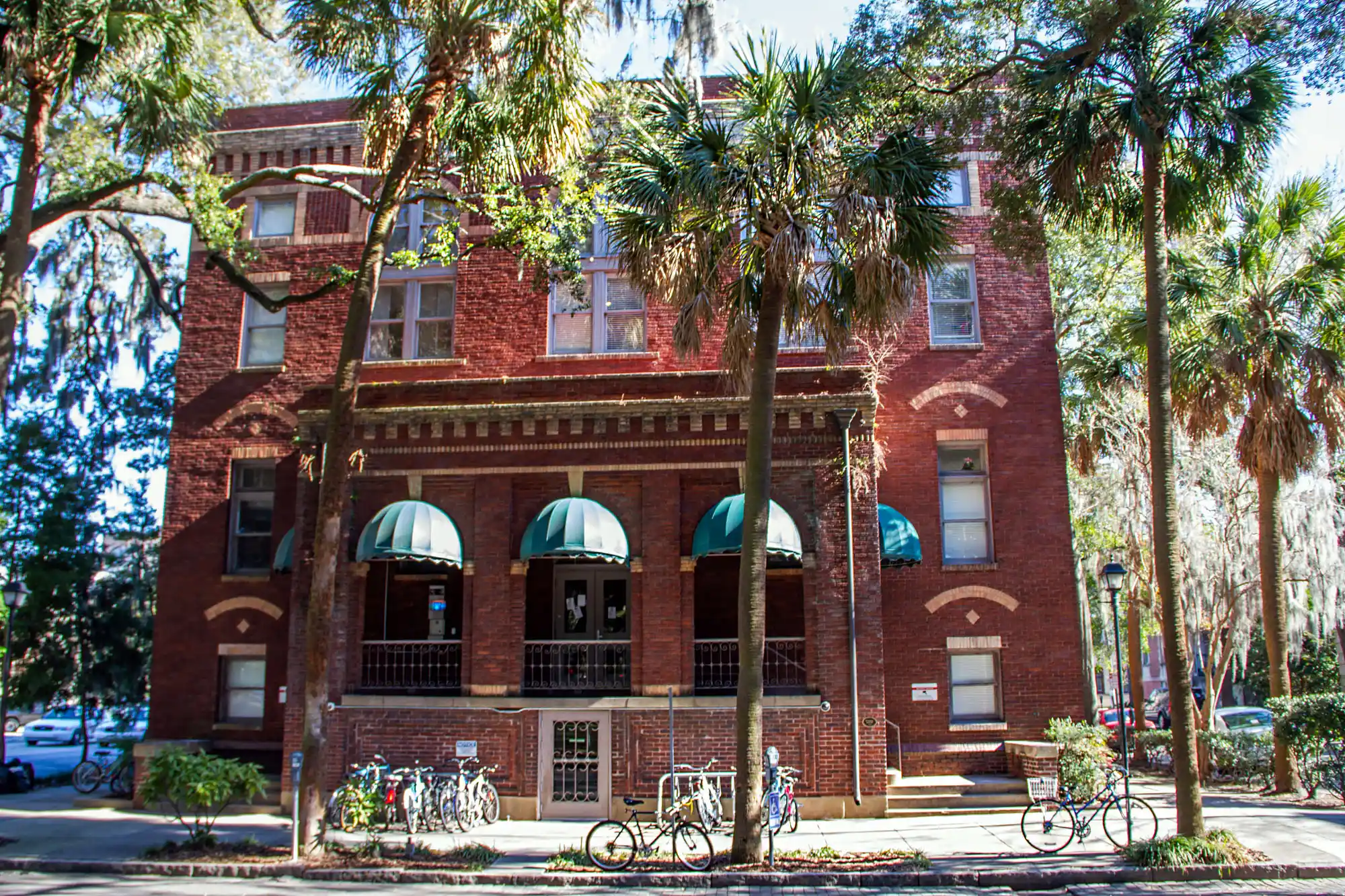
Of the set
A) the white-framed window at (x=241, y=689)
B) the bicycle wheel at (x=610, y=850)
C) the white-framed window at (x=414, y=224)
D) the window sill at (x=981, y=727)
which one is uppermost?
the white-framed window at (x=414, y=224)

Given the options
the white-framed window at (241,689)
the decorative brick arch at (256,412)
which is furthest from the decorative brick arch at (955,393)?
the white-framed window at (241,689)

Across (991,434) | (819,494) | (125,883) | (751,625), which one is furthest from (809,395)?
(125,883)

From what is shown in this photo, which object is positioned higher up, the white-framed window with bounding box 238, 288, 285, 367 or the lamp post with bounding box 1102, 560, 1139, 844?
the white-framed window with bounding box 238, 288, 285, 367

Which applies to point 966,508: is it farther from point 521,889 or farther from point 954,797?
point 521,889

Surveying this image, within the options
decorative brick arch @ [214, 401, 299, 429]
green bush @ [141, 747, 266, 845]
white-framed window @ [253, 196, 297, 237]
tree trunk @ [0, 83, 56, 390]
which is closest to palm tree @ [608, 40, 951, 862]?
green bush @ [141, 747, 266, 845]

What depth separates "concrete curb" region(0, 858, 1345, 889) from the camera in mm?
12359

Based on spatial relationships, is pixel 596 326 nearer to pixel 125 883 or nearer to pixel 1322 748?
pixel 125 883

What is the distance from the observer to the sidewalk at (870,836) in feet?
43.7

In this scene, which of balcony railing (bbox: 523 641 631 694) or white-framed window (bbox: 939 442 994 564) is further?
white-framed window (bbox: 939 442 994 564)

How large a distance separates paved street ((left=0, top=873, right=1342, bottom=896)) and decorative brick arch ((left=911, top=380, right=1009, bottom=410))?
9.40 metres

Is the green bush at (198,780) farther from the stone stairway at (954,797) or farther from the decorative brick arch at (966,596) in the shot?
the decorative brick arch at (966,596)

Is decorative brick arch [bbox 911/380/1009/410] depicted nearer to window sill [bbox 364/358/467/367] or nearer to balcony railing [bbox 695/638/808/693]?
balcony railing [bbox 695/638/808/693]

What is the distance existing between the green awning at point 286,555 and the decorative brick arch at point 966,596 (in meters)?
11.6

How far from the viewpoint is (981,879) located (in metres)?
12.5
